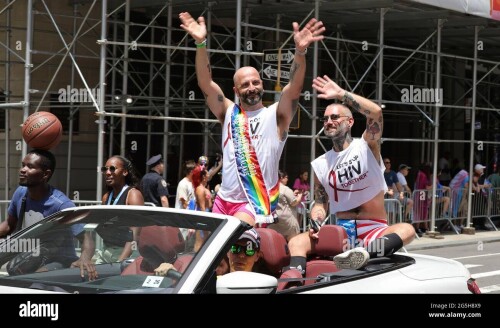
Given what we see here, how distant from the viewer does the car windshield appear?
466cm

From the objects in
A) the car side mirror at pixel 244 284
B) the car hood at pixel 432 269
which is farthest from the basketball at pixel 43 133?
the car side mirror at pixel 244 284

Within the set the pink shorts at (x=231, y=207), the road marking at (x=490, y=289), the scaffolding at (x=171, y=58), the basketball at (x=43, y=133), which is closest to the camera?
the pink shorts at (x=231, y=207)

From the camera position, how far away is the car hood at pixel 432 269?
569cm

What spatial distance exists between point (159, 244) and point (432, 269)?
2.00 metres

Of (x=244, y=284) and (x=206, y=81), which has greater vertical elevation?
(x=206, y=81)

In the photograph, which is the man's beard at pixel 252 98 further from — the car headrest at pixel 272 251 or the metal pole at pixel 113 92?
the metal pole at pixel 113 92

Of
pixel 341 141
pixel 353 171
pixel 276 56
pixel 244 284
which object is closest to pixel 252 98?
pixel 341 141

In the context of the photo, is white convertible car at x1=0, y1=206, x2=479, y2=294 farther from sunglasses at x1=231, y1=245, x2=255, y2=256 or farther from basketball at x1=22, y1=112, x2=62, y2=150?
basketball at x1=22, y1=112, x2=62, y2=150

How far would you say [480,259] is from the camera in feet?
54.2

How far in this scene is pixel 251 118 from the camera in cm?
666

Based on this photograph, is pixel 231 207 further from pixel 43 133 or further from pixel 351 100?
pixel 43 133

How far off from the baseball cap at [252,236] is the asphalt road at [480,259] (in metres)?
7.19

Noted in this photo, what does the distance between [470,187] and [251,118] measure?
1505 cm
